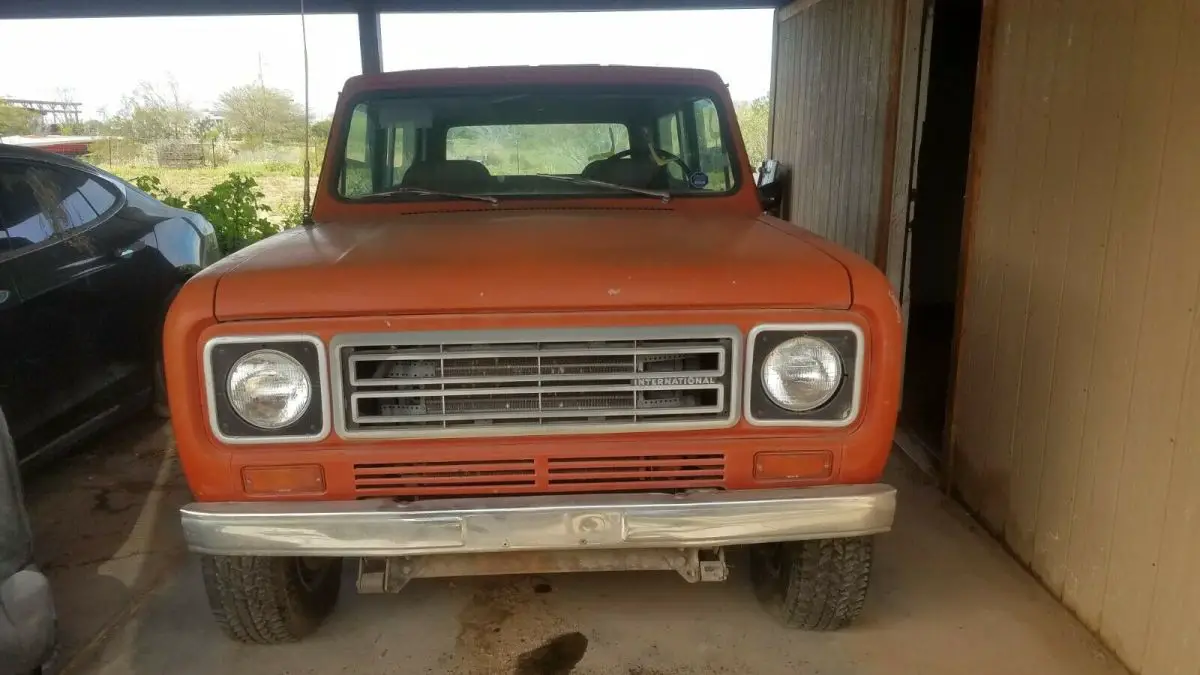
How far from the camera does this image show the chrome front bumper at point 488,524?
7.14 feet

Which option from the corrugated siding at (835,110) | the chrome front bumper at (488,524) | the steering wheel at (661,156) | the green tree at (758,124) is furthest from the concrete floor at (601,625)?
the green tree at (758,124)

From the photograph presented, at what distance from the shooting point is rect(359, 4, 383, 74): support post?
728 centimetres

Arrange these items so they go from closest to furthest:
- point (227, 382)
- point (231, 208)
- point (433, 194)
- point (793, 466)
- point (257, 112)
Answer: point (227, 382) → point (793, 466) → point (433, 194) → point (231, 208) → point (257, 112)

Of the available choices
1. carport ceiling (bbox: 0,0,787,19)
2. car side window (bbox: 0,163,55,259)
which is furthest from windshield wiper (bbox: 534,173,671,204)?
carport ceiling (bbox: 0,0,787,19)

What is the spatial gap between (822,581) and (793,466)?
0.56 m

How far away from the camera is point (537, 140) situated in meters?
3.36

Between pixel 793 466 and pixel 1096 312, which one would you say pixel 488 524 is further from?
pixel 1096 312

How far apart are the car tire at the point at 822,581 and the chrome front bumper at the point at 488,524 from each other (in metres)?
0.44

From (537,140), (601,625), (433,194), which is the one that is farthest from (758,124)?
(601,625)

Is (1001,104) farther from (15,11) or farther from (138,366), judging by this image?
(15,11)

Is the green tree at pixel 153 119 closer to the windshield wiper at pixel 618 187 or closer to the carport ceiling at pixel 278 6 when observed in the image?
the carport ceiling at pixel 278 6

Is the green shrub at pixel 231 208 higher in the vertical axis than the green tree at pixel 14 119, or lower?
lower

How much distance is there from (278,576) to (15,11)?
693 centimetres

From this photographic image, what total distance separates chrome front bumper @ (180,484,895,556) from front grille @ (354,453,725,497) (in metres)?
0.05
